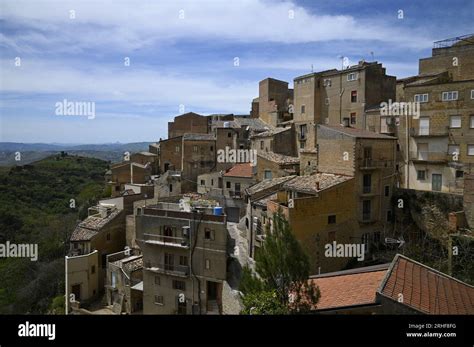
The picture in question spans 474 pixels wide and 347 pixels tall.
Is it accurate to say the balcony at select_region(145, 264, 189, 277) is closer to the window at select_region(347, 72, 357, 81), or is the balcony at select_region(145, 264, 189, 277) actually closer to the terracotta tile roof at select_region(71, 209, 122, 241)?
the terracotta tile roof at select_region(71, 209, 122, 241)

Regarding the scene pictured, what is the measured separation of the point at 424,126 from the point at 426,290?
Result: 13596 millimetres

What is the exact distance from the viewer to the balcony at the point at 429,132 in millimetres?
16188

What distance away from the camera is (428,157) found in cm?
1677

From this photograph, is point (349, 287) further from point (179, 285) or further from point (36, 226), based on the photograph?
point (36, 226)

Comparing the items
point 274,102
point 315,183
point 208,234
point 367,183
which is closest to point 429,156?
point 367,183

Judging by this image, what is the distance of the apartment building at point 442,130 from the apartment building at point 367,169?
120 inches

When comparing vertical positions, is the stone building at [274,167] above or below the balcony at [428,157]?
below

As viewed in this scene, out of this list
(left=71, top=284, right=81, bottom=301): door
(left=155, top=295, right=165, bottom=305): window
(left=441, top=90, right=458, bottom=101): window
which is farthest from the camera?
(left=71, top=284, right=81, bottom=301): door

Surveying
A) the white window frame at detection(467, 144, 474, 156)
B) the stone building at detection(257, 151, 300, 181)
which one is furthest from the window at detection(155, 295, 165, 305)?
the white window frame at detection(467, 144, 474, 156)

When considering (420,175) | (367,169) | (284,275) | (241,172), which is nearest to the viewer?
(284,275)

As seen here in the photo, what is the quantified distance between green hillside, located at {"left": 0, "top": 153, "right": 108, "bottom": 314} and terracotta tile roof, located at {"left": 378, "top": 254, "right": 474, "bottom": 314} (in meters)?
11.7

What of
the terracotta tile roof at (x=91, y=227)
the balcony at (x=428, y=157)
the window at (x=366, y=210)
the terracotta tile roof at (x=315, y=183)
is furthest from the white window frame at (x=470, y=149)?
the terracotta tile roof at (x=91, y=227)

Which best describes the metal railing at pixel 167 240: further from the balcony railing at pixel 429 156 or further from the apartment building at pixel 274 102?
the apartment building at pixel 274 102

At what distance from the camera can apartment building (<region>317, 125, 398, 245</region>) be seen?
43.9 feet
